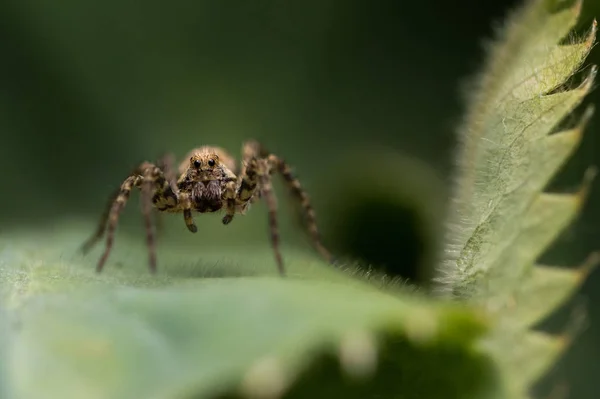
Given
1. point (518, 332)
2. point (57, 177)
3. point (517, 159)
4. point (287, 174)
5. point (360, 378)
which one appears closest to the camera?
point (360, 378)

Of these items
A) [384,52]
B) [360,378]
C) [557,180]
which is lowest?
[360,378]

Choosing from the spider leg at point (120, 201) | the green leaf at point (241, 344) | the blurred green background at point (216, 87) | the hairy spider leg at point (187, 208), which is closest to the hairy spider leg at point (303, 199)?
the hairy spider leg at point (187, 208)

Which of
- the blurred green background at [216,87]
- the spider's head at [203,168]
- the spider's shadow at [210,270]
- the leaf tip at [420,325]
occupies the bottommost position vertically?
the leaf tip at [420,325]

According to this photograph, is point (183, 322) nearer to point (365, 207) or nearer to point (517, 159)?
point (517, 159)

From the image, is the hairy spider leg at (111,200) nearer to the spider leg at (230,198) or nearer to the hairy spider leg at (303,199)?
the spider leg at (230,198)

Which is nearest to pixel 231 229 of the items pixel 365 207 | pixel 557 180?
pixel 365 207
